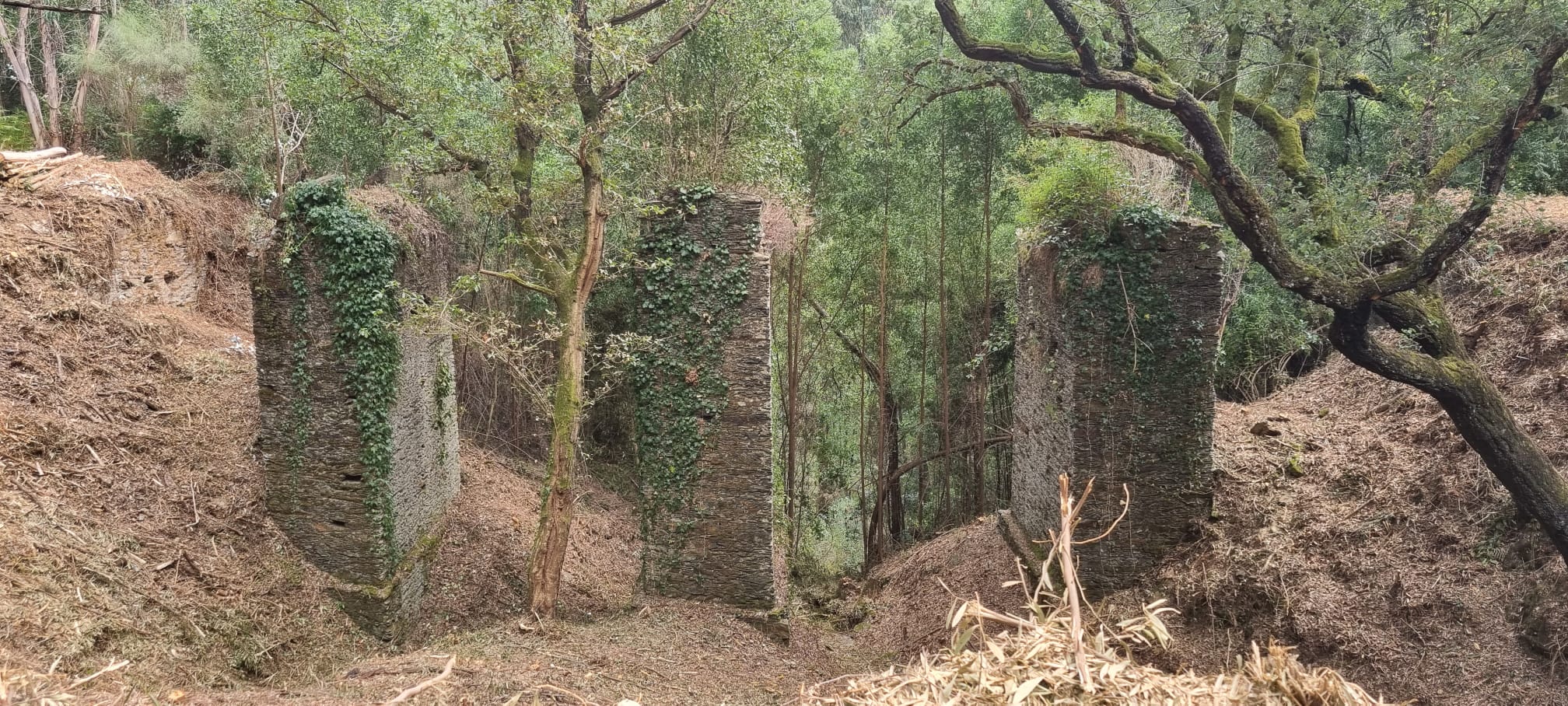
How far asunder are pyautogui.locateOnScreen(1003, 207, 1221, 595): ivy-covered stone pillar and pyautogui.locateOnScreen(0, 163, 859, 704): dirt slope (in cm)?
321

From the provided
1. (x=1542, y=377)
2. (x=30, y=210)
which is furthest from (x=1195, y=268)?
(x=30, y=210)

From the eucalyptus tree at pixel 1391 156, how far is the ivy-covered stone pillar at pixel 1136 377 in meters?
0.80

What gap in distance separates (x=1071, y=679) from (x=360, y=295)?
23.0 feet

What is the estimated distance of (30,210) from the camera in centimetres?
899

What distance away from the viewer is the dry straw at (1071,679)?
2062 mm

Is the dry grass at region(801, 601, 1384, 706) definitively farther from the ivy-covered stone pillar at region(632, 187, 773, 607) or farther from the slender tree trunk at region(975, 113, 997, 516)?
the slender tree trunk at region(975, 113, 997, 516)

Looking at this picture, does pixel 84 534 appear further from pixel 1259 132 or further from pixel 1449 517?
pixel 1259 132

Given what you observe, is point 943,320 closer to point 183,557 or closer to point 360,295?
point 360,295

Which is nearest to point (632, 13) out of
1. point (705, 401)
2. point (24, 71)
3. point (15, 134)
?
point (705, 401)

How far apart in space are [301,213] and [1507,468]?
372 inches

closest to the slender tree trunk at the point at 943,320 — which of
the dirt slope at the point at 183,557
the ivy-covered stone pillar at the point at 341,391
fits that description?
the dirt slope at the point at 183,557

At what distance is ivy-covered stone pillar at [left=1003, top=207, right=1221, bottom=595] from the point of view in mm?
7195

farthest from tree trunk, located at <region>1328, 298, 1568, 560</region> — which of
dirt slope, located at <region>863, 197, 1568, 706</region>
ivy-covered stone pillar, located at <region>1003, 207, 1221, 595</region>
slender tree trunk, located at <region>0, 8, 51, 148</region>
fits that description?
slender tree trunk, located at <region>0, 8, 51, 148</region>

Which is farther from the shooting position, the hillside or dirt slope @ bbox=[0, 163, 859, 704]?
the hillside
